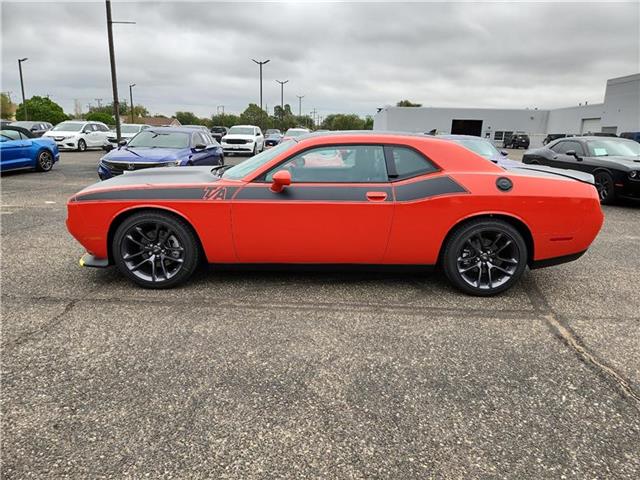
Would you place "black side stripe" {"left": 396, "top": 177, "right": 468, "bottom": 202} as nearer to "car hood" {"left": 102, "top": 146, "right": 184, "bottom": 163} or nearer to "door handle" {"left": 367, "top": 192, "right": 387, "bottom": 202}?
"door handle" {"left": 367, "top": 192, "right": 387, "bottom": 202}

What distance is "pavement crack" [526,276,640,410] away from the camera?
2650 mm

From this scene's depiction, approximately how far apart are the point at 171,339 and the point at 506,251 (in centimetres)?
288

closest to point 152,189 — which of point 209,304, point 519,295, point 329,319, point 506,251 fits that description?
point 209,304

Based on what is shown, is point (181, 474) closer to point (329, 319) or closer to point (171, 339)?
point (171, 339)

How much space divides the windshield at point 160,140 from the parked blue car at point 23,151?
182 inches

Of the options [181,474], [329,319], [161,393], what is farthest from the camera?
[329,319]

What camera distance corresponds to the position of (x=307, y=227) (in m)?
3.83

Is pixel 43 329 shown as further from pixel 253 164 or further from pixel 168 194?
pixel 253 164

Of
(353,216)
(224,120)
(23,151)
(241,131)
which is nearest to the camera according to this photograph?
(353,216)

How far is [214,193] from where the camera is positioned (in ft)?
12.6

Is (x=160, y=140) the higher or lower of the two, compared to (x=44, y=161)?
higher

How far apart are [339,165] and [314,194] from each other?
36cm

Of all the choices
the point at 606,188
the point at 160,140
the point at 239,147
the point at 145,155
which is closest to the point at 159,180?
the point at 145,155

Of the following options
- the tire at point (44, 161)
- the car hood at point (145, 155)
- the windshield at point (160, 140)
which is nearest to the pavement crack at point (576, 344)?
the car hood at point (145, 155)
